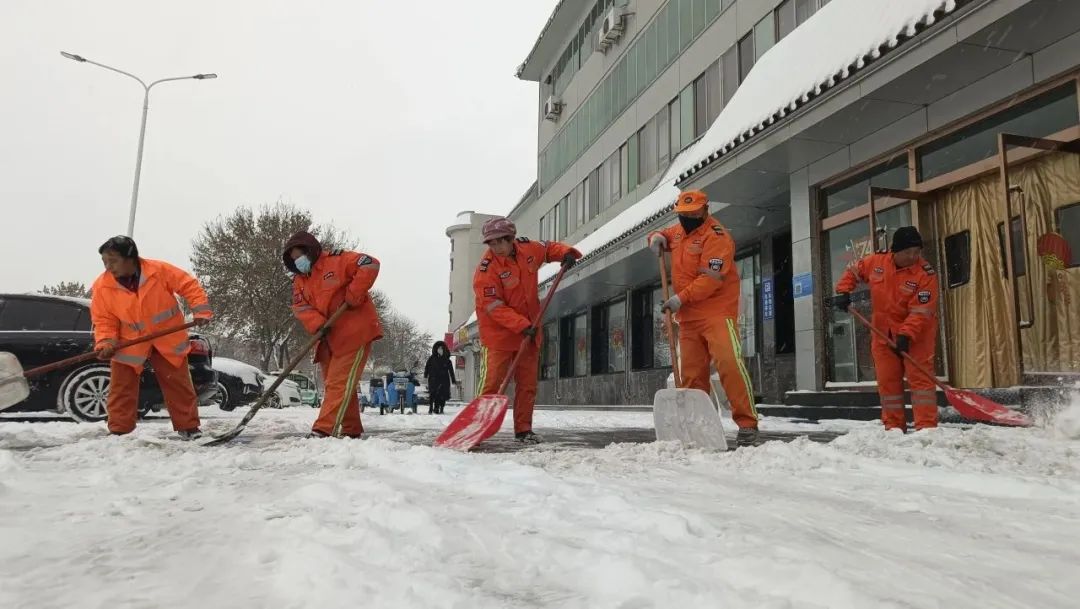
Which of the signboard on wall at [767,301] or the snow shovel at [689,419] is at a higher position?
the signboard on wall at [767,301]

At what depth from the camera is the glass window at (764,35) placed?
1188cm

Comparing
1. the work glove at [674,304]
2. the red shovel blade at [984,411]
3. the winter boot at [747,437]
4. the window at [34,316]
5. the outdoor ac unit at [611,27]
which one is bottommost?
the winter boot at [747,437]

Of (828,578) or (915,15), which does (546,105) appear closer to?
(915,15)

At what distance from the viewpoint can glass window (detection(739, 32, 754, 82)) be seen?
41.1 feet

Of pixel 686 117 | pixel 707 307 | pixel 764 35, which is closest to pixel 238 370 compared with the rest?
pixel 686 117

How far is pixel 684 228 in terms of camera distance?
16.7 feet

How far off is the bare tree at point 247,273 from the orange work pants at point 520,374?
2597 cm

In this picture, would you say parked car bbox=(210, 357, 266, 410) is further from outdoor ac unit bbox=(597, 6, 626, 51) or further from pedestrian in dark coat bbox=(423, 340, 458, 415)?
outdoor ac unit bbox=(597, 6, 626, 51)

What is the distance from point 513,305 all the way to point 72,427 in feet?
14.6

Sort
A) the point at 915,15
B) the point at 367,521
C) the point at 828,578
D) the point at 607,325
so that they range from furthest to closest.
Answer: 1. the point at 607,325
2. the point at 915,15
3. the point at 367,521
4. the point at 828,578

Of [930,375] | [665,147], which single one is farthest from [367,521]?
[665,147]

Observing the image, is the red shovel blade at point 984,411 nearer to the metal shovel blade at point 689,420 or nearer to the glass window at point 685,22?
the metal shovel blade at point 689,420

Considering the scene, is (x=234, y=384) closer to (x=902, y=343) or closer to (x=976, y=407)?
(x=902, y=343)

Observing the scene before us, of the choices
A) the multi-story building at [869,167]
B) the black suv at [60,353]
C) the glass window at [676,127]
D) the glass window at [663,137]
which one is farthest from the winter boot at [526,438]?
the glass window at [663,137]
